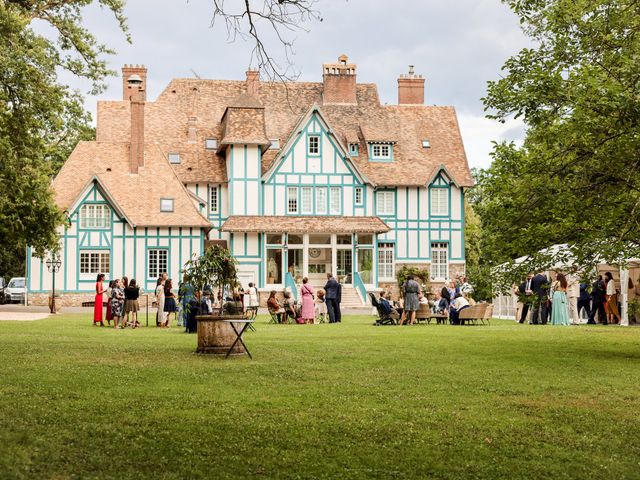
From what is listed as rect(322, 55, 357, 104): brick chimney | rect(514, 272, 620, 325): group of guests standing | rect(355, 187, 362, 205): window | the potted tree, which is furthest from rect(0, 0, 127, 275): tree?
rect(322, 55, 357, 104): brick chimney

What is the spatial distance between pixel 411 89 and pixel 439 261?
1268 centimetres

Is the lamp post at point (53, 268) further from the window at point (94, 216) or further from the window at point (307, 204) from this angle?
the window at point (307, 204)

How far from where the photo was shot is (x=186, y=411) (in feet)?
35.0

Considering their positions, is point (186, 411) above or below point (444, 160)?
below

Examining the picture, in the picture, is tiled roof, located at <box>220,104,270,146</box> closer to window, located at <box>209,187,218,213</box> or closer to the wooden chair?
window, located at <box>209,187,218,213</box>

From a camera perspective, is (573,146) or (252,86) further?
(252,86)

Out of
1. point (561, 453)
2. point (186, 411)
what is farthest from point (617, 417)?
point (186, 411)

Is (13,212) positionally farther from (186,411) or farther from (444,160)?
(444,160)

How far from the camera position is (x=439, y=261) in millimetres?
53531

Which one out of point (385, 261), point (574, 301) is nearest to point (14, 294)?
point (385, 261)

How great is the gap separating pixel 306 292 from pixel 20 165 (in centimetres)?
1056

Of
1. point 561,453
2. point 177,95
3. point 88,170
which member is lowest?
point 561,453

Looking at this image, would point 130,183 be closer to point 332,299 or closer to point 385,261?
point 385,261

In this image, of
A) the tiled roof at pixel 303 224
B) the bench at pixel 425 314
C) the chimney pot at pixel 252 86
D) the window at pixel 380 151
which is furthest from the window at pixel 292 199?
the bench at pixel 425 314
